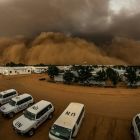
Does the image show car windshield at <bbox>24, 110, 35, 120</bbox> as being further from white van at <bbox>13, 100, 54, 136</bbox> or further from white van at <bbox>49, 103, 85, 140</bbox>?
white van at <bbox>49, 103, 85, 140</bbox>

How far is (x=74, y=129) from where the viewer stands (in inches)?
579

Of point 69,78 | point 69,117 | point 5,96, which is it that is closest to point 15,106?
point 5,96

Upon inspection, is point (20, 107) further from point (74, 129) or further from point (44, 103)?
point (74, 129)

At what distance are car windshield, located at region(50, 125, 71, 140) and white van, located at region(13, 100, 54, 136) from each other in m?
2.74

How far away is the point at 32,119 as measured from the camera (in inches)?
672

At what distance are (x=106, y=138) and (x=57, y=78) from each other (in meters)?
37.9

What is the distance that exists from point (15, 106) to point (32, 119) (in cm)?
502

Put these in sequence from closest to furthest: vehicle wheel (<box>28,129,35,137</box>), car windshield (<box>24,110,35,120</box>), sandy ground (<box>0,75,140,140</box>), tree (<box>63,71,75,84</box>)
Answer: vehicle wheel (<box>28,129,35,137</box>)
sandy ground (<box>0,75,140,140</box>)
car windshield (<box>24,110,35,120</box>)
tree (<box>63,71,75,84</box>)

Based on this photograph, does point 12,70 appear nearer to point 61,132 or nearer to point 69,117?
point 69,117

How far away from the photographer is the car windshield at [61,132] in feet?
46.0

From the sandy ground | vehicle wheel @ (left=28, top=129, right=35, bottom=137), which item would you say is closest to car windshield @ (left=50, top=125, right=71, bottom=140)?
the sandy ground

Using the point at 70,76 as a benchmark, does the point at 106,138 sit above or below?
below

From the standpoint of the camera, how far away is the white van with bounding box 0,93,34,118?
2031 cm

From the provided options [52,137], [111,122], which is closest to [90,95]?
[111,122]
